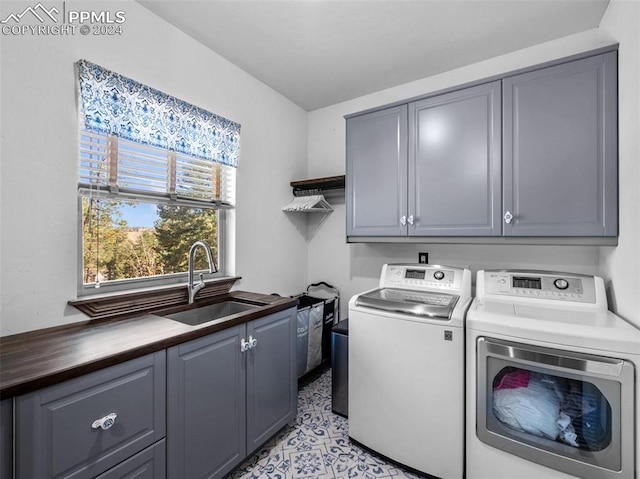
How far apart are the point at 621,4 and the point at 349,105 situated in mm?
1905

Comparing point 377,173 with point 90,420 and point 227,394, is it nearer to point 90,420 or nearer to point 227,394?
point 227,394

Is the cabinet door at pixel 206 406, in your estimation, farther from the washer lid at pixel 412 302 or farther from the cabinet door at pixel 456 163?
the cabinet door at pixel 456 163

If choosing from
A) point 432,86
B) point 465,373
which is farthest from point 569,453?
point 432,86

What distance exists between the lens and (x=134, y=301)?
1.66m

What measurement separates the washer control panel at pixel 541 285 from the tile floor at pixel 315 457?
122 centimetres

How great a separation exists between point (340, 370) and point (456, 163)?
1.68 m

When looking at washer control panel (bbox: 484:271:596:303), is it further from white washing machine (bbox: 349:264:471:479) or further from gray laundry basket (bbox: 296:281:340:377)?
gray laundry basket (bbox: 296:281:340:377)

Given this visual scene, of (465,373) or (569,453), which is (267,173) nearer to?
(465,373)

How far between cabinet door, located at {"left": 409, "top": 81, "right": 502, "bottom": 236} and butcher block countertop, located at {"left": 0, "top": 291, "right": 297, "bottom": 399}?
4.55 feet

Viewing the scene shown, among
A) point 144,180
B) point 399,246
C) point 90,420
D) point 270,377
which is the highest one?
point 144,180

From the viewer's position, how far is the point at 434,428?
1584mm

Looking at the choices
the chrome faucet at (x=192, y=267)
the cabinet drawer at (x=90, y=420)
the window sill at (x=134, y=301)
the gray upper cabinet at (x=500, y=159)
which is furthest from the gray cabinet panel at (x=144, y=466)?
the gray upper cabinet at (x=500, y=159)

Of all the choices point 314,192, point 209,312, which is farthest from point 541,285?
point 209,312

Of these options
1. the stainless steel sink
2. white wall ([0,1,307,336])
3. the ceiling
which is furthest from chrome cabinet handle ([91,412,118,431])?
the ceiling
